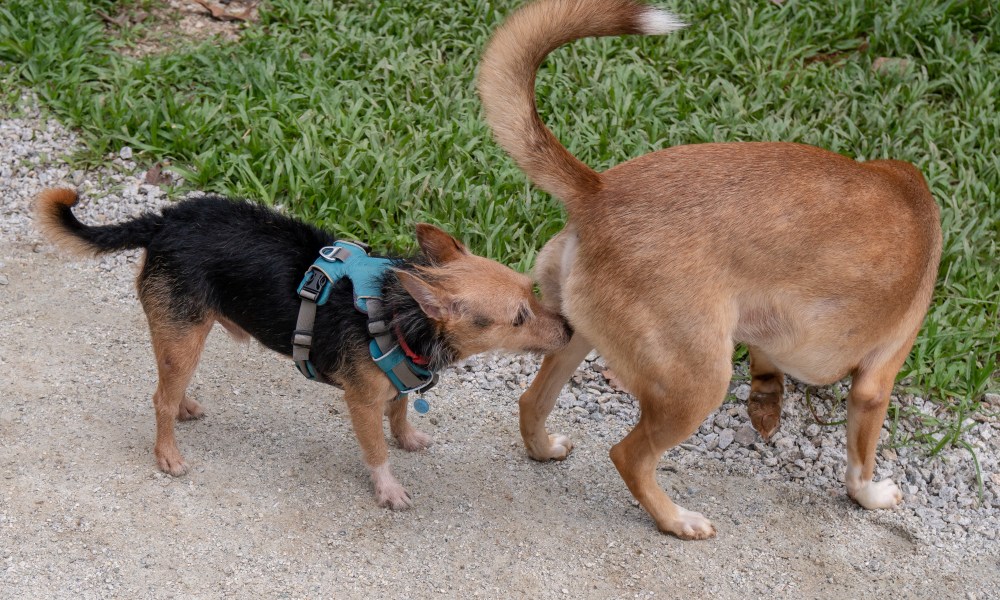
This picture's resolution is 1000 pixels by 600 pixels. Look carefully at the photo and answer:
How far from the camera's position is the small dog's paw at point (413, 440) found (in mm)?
4715

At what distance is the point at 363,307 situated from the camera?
402 centimetres

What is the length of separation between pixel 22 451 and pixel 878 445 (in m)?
4.04

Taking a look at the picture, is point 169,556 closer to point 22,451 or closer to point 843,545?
point 22,451

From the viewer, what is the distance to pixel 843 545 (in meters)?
4.36

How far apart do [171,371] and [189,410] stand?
0.61 meters

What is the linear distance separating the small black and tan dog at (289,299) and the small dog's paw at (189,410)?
0.41 meters

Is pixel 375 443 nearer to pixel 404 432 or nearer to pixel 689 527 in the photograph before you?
pixel 404 432

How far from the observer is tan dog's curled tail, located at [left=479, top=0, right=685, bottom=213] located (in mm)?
3723

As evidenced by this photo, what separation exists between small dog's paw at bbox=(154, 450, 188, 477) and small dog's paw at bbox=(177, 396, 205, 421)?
15.5 inches

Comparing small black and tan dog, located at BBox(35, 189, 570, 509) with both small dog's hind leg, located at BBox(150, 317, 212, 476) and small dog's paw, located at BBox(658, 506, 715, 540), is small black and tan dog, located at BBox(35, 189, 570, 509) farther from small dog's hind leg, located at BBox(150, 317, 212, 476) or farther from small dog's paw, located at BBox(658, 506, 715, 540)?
small dog's paw, located at BBox(658, 506, 715, 540)

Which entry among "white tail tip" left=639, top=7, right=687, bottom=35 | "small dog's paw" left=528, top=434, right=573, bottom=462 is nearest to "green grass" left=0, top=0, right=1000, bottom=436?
"small dog's paw" left=528, top=434, right=573, bottom=462

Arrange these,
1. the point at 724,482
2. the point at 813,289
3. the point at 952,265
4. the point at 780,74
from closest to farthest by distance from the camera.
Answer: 1. the point at 813,289
2. the point at 724,482
3. the point at 952,265
4. the point at 780,74

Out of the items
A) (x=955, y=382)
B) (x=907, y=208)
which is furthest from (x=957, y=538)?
(x=907, y=208)

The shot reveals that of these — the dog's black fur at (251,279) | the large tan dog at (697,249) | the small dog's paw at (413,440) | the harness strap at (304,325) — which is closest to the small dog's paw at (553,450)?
the small dog's paw at (413,440)
